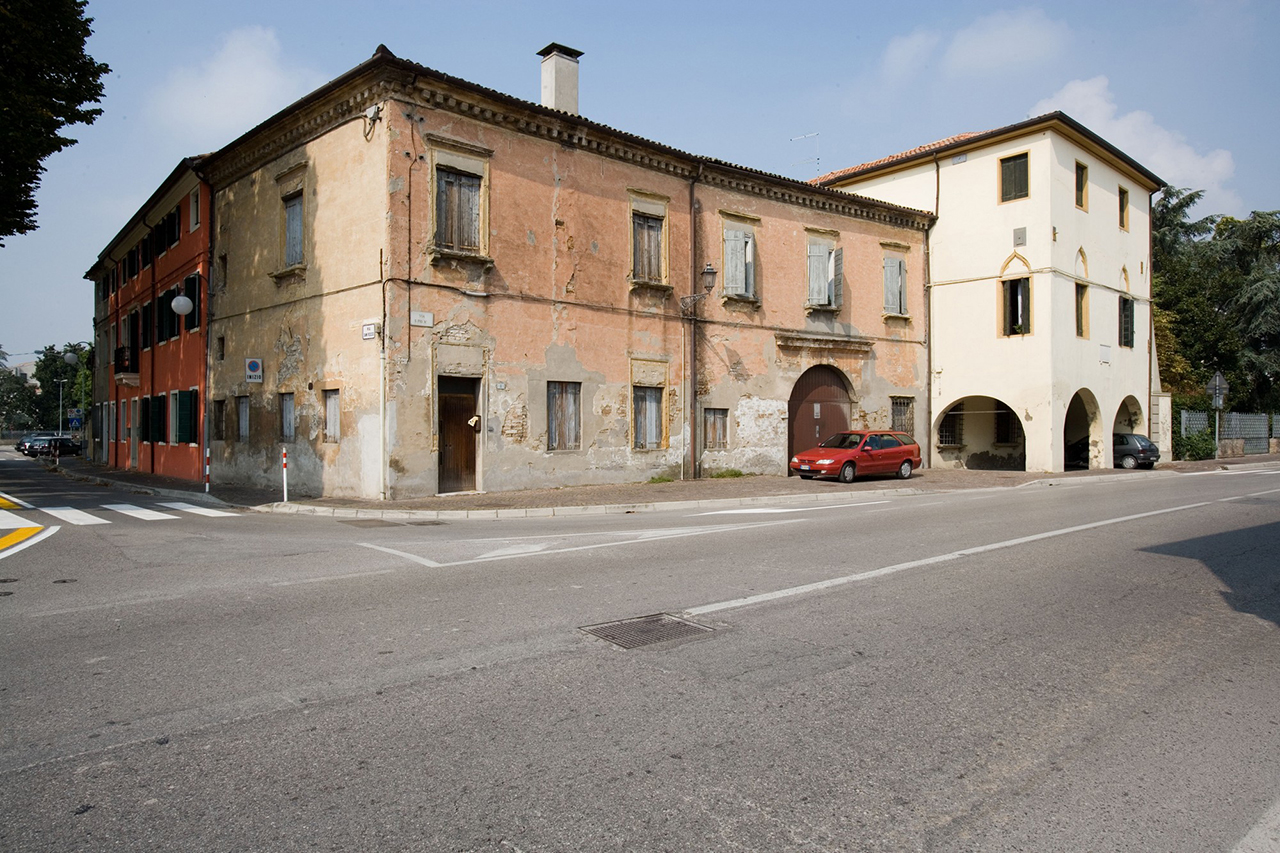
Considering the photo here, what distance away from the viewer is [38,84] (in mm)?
16531

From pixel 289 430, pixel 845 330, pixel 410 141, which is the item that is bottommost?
pixel 289 430

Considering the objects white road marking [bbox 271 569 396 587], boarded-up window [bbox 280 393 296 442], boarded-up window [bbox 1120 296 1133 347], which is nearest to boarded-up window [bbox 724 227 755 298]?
boarded-up window [bbox 280 393 296 442]

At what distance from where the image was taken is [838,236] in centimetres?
2459

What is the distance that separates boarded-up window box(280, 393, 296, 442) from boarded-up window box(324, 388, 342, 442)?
5.05ft

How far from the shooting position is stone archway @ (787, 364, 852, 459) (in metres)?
23.7

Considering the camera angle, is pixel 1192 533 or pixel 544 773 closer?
pixel 544 773

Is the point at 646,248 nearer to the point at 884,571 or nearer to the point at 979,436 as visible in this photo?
the point at 884,571

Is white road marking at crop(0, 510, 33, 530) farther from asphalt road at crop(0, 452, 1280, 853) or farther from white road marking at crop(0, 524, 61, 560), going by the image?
asphalt road at crop(0, 452, 1280, 853)

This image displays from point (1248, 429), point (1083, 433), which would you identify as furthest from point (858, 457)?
point (1248, 429)

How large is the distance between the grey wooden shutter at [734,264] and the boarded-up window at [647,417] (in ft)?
12.9

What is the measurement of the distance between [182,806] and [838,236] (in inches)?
950

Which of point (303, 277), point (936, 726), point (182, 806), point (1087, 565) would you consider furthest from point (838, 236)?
point (182, 806)

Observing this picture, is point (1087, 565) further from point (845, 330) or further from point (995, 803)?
point (845, 330)

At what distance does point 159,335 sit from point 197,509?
1537cm
